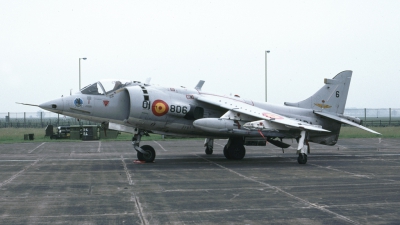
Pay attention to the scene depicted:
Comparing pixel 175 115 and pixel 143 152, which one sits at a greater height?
pixel 175 115

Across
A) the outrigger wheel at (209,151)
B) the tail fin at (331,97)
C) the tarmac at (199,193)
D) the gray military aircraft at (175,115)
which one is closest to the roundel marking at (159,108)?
the gray military aircraft at (175,115)

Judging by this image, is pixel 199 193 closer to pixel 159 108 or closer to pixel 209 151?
pixel 159 108

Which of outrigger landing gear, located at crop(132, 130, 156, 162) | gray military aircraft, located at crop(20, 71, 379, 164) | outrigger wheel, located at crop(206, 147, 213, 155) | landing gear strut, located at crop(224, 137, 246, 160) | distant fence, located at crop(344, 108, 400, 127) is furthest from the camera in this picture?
distant fence, located at crop(344, 108, 400, 127)

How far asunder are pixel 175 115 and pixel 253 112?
116 inches

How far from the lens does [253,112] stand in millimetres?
17438

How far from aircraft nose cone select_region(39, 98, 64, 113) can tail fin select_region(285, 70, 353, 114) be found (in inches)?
389

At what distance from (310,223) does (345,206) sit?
167 centimetres

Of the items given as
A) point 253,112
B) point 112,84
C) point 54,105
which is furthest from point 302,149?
point 54,105

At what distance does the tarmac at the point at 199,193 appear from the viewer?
7.90m

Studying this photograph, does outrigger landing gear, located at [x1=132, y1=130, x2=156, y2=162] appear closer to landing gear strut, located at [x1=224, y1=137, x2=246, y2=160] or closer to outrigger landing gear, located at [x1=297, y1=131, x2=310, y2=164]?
landing gear strut, located at [x1=224, y1=137, x2=246, y2=160]

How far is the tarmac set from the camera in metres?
7.90

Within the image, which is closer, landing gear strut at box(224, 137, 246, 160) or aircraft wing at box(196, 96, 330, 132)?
aircraft wing at box(196, 96, 330, 132)

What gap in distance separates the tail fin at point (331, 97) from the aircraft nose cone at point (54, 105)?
32.4ft

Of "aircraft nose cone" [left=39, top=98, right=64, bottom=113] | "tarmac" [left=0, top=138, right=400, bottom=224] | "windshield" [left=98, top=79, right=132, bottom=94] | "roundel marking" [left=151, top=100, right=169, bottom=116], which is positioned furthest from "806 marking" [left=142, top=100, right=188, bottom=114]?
"aircraft nose cone" [left=39, top=98, right=64, bottom=113]
